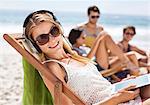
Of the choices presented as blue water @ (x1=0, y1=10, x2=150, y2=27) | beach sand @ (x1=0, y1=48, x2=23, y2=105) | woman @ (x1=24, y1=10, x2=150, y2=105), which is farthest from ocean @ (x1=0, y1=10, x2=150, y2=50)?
woman @ (x1=24, y1=10, x2=150, y2=105)

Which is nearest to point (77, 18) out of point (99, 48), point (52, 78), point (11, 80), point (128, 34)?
point (11, 80)

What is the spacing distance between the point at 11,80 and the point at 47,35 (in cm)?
298

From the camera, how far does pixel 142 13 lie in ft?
62.8

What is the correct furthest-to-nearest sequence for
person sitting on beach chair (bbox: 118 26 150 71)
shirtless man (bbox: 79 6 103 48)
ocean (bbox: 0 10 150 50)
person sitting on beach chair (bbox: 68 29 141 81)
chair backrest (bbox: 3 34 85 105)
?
1. ocean (bbox: 0 10 150 50)
2. shirtless man (bbox: 79 6 103 48)
3. person sitting on beach chair (bbox: 118 26 150 71)
4. person sitting on beach chair (bbox: 68 29 141 81)
5. chair backrest (bbox: 3 34 85 105)

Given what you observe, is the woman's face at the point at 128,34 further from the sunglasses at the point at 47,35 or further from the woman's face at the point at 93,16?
the sunglasses at the point at 47,35

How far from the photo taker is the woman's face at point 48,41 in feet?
8.46

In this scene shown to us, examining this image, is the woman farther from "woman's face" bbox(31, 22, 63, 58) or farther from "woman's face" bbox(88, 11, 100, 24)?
"woman's face" bbox(88, 11, 100, 24)

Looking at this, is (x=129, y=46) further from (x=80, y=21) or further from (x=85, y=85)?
(x=80, y=21)

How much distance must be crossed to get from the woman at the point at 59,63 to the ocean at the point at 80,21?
11.7 metres

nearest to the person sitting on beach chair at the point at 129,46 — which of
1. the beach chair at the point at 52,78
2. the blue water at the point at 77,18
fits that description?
the beach chair at the point at 52,78

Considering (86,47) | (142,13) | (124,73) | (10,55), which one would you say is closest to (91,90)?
(124,73)

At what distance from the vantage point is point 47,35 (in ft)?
8.51

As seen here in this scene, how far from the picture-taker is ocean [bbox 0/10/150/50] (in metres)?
15.7

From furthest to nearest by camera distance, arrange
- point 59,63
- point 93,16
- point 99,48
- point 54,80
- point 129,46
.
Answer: point 129,46 < point 93,16 < point 99,48 < point 59,63 < point 54,80
